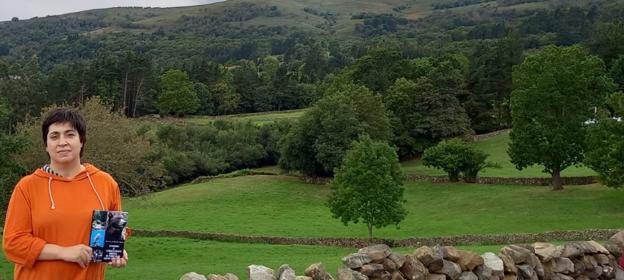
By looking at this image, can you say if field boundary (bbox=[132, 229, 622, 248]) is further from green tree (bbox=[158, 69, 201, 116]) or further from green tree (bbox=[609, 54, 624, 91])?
green tree (bbox=[158, 69, 201, 116])

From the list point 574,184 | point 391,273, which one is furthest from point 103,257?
point 574,184

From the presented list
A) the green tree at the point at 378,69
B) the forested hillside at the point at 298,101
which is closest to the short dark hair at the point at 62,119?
the forested hillside at the point at 298,101

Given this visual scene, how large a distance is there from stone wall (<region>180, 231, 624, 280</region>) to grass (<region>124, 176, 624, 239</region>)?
22577 mm

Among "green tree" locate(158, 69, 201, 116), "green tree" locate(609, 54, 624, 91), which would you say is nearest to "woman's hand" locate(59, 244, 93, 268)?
"green tree" locate(609, 54, 624, 91)

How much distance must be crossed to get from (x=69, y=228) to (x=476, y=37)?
18715 centimetres

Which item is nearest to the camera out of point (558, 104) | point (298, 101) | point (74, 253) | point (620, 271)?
point (74, 253)

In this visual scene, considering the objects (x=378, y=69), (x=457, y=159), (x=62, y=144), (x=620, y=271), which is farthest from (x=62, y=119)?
(x=378, y=69)

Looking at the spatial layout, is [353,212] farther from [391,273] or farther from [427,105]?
[427,105]

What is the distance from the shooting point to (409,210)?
4662 centimetres

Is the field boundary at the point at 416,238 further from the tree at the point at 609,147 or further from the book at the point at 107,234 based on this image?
the book at the point at 107,234

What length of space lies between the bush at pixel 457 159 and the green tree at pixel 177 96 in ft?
201

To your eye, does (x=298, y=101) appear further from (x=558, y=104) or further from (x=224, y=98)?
(x=558, y=104)

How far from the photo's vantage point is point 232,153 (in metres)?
81.1

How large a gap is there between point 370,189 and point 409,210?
1335 centimetres
